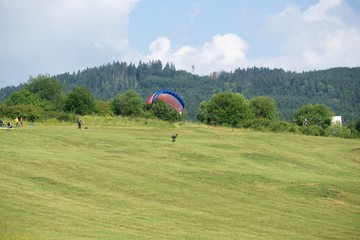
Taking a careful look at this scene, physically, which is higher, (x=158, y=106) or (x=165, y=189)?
(x=158, y=106)

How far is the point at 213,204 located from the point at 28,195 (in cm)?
858

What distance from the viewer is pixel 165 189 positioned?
31.0 meters

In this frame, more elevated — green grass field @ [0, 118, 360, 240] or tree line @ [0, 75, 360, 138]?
tree line @ [0, 75, 360, 138]

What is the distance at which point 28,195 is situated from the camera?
25281 mm

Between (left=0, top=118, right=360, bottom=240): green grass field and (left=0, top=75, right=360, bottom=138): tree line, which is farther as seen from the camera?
(left=0, top=75, right=360, bottom=138): tree line

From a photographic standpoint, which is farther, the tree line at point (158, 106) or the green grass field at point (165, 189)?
the tree line at point (158, 106)

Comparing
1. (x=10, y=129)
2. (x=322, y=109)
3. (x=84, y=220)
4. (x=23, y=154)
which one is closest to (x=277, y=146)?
(x=10, y=129)

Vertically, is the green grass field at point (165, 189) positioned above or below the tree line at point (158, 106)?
below

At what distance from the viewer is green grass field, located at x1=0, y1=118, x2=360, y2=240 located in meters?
22.2

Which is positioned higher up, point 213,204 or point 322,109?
point 322,109

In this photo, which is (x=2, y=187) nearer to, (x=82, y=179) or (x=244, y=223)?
(x=82, y=179)

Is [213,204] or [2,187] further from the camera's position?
[213,204]

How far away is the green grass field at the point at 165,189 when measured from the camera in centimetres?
2216

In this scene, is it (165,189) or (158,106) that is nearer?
(165,189)
